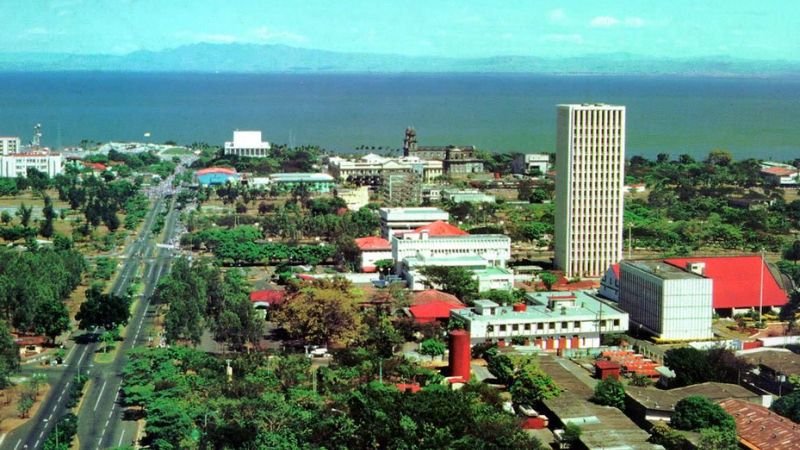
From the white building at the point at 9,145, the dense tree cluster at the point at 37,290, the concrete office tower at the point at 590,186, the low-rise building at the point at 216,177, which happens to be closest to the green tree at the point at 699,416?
the dense tree cluster at the point at 37,290

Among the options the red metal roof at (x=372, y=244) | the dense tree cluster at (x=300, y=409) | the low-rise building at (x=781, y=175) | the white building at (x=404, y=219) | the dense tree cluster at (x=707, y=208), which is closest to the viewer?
the dense tree cluster at (x=300, y=409)

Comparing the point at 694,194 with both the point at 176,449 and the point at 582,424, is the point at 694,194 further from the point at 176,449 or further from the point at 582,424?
the point at 176,449

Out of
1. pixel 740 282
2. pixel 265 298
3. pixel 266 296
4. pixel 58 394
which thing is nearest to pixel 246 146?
pixel 266 296

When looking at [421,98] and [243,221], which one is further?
[421,98]

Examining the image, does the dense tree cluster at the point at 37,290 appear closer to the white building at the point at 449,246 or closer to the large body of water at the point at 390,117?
the white building at the point at 449,246

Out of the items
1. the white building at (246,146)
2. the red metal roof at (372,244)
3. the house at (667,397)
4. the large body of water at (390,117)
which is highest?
the large body of water at (390,117)

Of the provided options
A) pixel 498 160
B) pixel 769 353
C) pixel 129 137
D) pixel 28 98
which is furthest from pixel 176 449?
pixel 28 98
